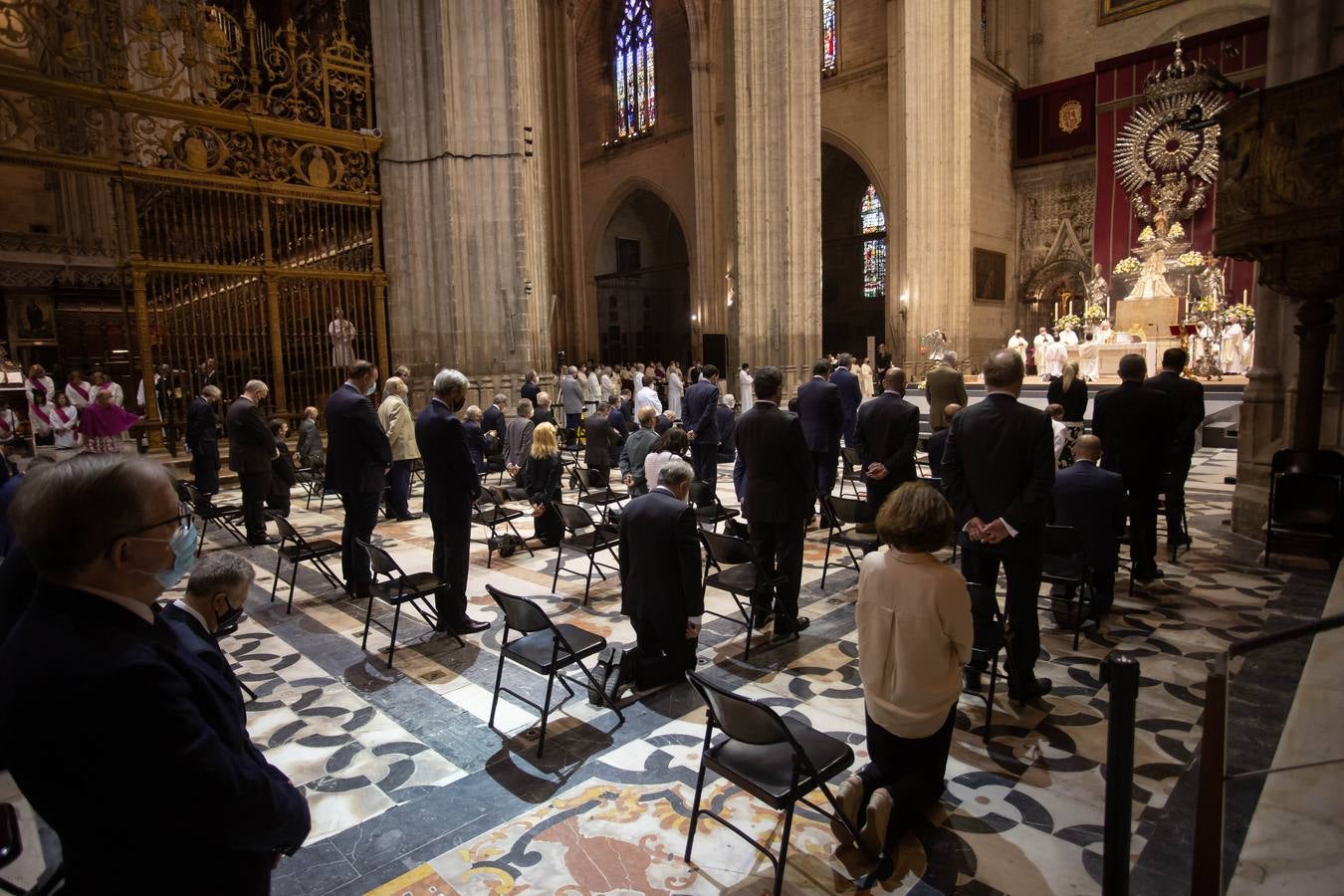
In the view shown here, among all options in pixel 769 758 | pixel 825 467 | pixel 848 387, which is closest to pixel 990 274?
pixel 848 387

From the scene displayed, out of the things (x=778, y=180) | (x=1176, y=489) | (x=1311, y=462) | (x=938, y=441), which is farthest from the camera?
(x=778, y=180)

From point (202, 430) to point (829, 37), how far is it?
74.0ft

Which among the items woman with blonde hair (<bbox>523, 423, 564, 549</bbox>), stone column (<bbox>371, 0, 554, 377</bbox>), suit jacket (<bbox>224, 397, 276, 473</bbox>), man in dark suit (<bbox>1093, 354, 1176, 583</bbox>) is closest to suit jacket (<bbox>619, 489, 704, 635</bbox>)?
woman with blonde hair (<bbox>523, 423, 564, 549</bbox>)

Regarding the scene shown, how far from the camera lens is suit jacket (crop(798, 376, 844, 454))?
284 inches

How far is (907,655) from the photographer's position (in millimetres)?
2674

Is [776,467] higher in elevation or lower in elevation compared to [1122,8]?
lower

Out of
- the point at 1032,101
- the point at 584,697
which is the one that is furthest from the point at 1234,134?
the point at 1032,101

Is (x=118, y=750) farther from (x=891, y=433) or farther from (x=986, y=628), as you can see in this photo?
(x=891, y=433)

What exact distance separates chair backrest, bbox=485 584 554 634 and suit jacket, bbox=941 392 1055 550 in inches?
91.1

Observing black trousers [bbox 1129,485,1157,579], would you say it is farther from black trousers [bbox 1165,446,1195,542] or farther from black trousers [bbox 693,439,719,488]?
black trousers [bbox 693,439,719,488]

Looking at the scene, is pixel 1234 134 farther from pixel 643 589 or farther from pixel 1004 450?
pixel 643 589

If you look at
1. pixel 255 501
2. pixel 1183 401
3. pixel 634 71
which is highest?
pixel 634 71

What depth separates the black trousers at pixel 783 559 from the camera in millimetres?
4891

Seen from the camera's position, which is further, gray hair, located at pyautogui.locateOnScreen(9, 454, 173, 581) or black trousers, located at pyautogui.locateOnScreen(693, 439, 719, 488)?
black trousers, located at pyautogui.locateOnScreen(693, 439, 719, 488)
